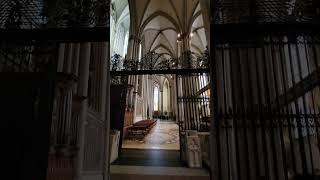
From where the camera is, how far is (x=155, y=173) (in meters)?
4.04

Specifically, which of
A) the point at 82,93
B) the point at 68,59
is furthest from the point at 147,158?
the point at 68,59

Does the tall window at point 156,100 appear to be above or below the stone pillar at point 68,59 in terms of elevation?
above

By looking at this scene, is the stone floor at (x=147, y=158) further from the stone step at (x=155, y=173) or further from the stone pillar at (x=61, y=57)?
the stone pillar at (x=61, y=57)

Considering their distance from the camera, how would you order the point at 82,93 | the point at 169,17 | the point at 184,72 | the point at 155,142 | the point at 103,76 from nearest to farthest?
the point at 82,93, the point at 103,76, the point at 184,72, the point at 155,142, the point at 169,17

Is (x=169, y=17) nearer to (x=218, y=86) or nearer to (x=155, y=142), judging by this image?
(x=155, y=142)

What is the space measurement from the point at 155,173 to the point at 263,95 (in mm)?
2567

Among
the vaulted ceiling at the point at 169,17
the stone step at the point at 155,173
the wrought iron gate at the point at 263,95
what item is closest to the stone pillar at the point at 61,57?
the wrought iron gate at the point at 263,95

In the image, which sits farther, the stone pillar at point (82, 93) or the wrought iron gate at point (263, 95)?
the stone pillar at point (82, 93)

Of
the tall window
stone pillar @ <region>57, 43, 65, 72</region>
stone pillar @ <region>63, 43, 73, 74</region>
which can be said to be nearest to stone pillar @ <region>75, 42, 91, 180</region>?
stone pillar @ <region>63, 43, 73, 74</region>

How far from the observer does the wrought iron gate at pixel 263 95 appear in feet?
7.41

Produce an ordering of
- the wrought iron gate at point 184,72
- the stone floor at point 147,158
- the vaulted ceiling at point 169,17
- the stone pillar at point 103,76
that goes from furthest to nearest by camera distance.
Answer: the vaulted ceiling at point 169,17, the wrought iron gate at point 184,72, the stone floor at point 147,158, the stone pillar at point 103,76

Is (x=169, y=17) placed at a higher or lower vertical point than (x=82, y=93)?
higher

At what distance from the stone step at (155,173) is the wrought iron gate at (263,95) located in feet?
5.21

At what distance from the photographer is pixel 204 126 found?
804 centimetres
